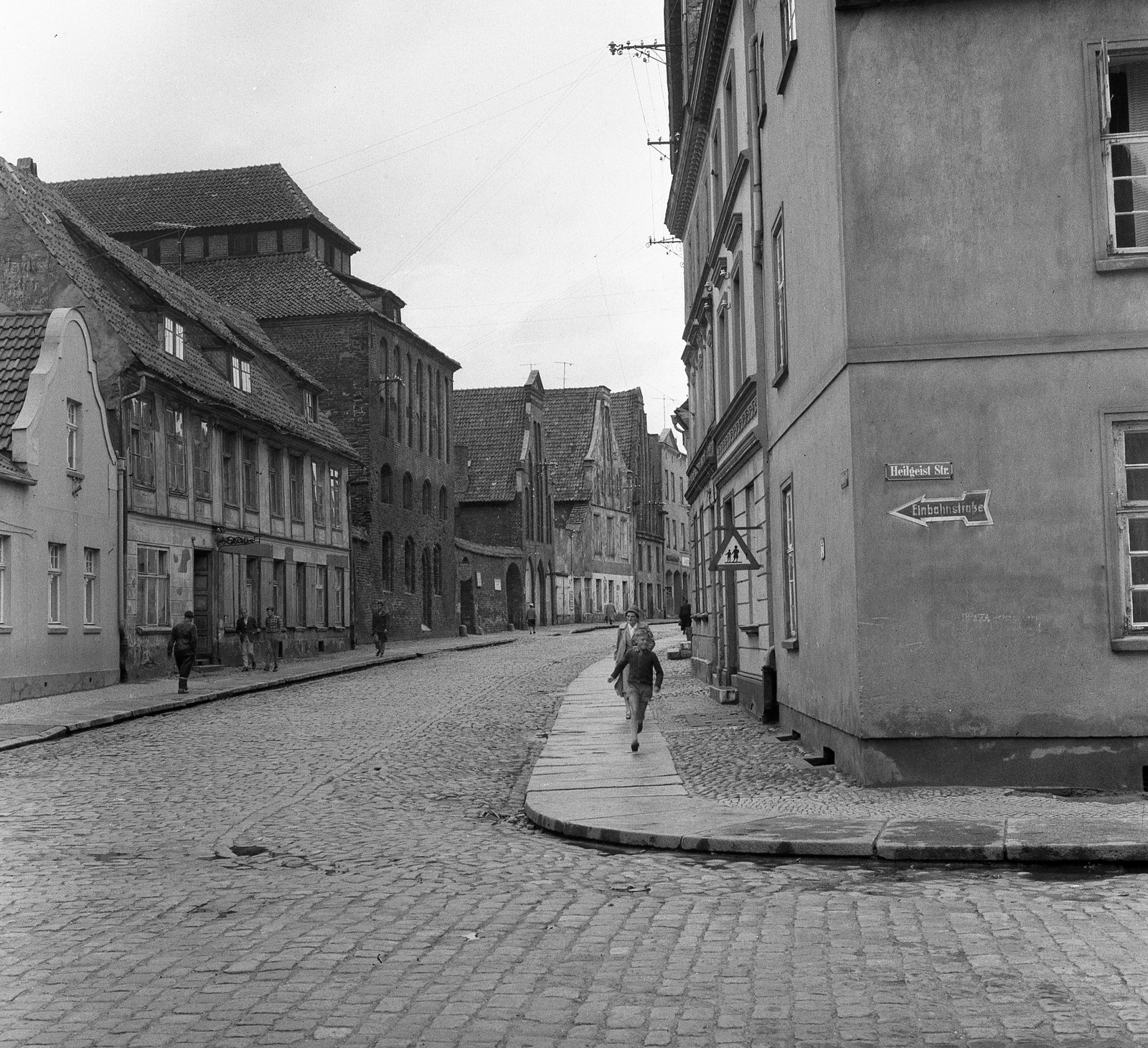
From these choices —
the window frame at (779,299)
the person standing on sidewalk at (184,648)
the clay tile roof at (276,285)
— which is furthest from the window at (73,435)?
the clay tile roof at (276,285)

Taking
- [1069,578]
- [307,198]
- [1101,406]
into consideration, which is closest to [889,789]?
[1069,578]

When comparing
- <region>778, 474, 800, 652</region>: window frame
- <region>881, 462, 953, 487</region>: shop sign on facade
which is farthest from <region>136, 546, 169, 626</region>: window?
<region>881, 462, 953, 487</region>: shop sign on facade

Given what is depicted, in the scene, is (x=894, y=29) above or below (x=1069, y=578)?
above

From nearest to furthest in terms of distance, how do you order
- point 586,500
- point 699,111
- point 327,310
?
point 699,111 < point 327,310 < point 586,500

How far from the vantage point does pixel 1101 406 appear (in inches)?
500

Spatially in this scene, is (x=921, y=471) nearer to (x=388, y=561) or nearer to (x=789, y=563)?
(x=789, y=563)

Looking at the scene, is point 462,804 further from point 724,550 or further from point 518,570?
point 518,570

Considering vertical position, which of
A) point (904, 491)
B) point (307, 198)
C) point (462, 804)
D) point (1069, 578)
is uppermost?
point (307, 198)

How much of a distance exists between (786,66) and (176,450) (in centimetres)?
2196

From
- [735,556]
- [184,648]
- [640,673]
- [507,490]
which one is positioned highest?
[507,490]

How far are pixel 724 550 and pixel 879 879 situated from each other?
11443 mm

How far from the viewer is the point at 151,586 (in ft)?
108

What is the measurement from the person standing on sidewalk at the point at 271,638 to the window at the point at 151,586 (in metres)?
3.23

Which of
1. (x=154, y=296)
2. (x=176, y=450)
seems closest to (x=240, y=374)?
(x=154, y=296)
